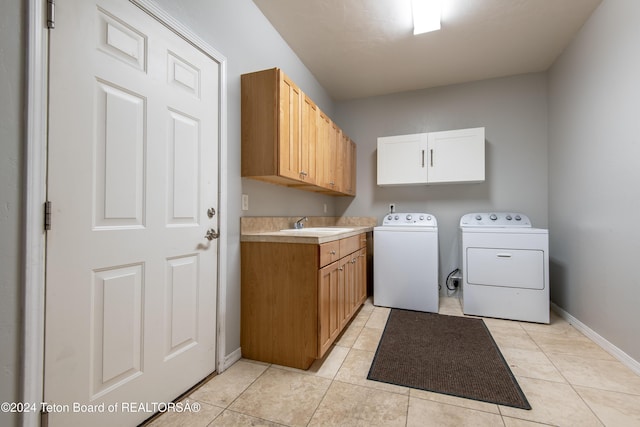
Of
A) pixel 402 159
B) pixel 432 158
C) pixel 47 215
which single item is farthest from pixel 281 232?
pixel 432 158

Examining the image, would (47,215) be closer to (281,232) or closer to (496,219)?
(281,232)

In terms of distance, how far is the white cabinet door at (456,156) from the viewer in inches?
123

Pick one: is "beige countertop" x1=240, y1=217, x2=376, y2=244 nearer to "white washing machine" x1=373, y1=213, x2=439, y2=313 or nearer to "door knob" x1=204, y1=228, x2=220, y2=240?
"door knob" x1=204, y1=228, x2=220, y2=240

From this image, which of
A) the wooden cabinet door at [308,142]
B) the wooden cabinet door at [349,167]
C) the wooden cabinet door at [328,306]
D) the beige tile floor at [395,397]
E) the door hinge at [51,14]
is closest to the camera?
the door hinge at [51,14]

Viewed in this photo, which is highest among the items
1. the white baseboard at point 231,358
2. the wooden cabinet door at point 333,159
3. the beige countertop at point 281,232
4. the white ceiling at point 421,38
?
the white ceiling at point 421,38

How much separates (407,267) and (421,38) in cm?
221

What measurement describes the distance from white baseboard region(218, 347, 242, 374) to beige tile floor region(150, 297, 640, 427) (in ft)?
0.12

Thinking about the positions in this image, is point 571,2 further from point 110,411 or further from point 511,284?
point 110,411

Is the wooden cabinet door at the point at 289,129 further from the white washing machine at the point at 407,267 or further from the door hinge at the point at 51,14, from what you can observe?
the white washing machine at the point at 407,267

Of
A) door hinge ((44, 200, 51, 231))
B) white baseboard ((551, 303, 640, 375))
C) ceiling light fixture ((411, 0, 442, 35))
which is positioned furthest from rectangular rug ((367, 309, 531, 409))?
ceiling light fixture ((411, 0, 442, 35))

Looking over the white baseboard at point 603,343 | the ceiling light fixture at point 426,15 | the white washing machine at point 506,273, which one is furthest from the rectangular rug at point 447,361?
the ceiling light fixture at point 426,15

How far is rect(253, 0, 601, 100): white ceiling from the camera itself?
2.21m

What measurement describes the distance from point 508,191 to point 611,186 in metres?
1.29

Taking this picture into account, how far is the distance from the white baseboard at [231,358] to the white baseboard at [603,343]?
252 centimetres
